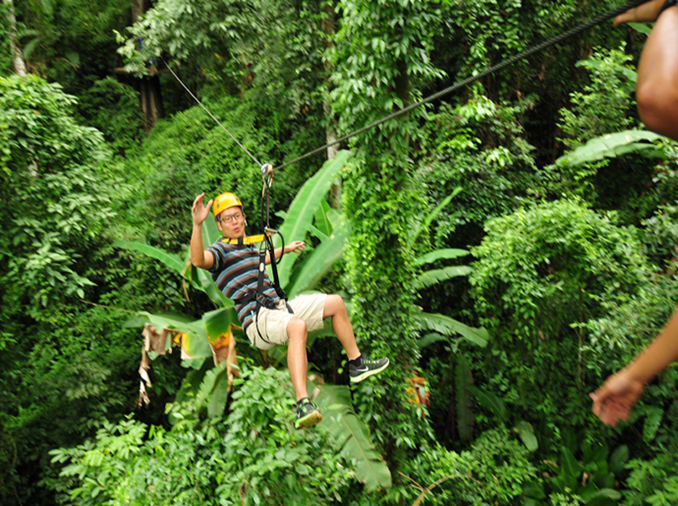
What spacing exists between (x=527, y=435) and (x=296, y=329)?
138 inches

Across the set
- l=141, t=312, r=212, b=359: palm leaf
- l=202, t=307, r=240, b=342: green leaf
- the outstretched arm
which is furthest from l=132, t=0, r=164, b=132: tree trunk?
the outstretched arm

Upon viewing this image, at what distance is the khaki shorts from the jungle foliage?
8.5 inches

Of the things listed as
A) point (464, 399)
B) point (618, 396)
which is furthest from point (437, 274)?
point (618, 396)

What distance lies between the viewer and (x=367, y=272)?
3709 mm

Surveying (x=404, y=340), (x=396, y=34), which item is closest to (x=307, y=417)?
(x=404, y=340)

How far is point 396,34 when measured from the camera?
131 inches

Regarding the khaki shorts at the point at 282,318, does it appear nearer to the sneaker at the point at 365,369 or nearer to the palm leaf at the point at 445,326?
the sneaker at the point at 365,369

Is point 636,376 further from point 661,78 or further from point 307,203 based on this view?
point 307,203

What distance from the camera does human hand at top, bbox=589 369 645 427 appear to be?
113 cm

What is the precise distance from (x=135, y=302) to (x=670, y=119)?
19.2 ft

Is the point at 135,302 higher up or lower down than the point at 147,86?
lower down

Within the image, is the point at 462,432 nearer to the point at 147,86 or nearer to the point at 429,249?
the point at 429,249

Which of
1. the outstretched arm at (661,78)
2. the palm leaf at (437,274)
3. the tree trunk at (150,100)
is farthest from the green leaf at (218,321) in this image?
the tree trunk at (150,100)

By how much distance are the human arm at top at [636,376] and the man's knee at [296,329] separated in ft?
6.86
